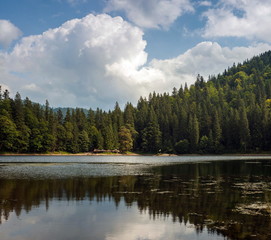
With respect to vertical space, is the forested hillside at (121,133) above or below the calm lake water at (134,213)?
above

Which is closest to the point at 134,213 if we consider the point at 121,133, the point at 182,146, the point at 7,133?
the point at 7,133

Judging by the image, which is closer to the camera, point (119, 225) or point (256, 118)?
point (119, 225)

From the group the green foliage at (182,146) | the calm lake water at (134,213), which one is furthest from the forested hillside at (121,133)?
the calm lake water at (134,213)

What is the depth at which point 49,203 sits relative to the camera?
81.5 ft

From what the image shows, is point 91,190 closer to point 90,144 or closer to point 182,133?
point 90,144

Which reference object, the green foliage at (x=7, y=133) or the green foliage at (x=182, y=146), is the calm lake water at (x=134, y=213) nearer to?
the green foliage at (x=7, y=133)

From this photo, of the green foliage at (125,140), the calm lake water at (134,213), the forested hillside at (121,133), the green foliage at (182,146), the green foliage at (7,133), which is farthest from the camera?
the green foliage at (182,146)

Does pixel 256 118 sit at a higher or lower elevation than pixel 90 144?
higher

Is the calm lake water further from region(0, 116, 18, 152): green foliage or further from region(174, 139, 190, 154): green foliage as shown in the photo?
region(174, 139, 190, 154): green foliage

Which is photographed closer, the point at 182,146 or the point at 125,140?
the point at 125,140

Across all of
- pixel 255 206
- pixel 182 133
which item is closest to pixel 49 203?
pixel 255 206

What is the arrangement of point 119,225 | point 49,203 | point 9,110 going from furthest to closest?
point 9,110 < point 49,203 < point 119,225

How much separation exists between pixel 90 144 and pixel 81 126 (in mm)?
15824

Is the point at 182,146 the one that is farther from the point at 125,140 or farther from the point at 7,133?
the point at 7,133
